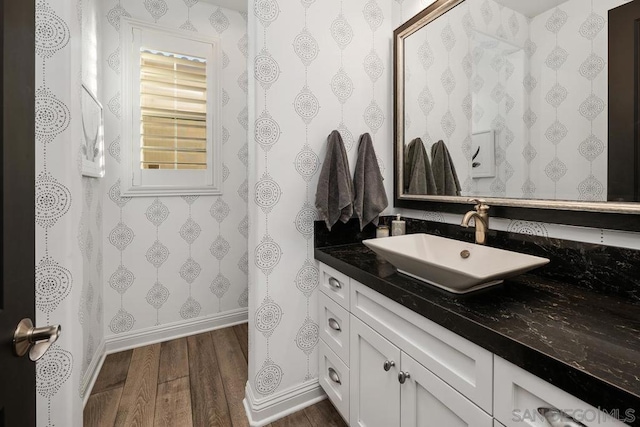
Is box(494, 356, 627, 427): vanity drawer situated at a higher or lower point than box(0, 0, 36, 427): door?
lower

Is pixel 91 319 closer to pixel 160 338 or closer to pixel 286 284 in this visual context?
pixel 160 338

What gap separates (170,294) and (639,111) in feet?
8.81

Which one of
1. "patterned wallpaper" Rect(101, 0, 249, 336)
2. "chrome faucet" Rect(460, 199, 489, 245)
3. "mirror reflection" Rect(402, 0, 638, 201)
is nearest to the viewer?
"mirror reflection" Rect(402, 0, 638, 201)

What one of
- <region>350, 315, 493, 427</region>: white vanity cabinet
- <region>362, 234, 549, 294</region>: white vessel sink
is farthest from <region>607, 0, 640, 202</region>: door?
<region>350, 315, 493, 427</region>: white vanity cabinet

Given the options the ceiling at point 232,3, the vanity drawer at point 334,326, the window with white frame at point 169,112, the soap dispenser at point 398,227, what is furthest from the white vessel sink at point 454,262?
the ceiling at point 232,3

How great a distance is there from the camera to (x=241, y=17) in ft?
7.97

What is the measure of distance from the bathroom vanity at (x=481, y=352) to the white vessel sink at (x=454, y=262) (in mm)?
42

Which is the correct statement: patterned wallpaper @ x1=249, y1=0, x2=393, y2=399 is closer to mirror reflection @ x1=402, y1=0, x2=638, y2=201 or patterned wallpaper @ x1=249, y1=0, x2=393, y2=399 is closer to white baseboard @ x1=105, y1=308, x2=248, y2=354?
mirror reflection @ x1=402, y1=0, x2=638, y2=201

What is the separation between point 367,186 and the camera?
1.56m

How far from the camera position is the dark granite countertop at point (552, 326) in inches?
20.5

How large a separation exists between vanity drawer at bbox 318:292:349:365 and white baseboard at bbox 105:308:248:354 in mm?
1236

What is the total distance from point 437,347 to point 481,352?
6.2 inches

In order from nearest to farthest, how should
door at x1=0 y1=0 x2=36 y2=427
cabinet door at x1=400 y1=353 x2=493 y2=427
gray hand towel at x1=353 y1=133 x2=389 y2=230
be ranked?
door at x1=0 y1=0 x2=36 y2=427 → cabinet door at x1=400 y1=353 x2=493 y2=427 → gray hand towel at x1=353 y1=133 x2=389 y2=230

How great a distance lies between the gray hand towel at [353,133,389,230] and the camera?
1536 millimetres
